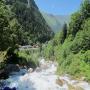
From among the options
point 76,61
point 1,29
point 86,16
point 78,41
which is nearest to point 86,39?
point 78,41

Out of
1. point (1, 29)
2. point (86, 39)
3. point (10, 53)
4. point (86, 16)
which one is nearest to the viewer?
point (1, 29)

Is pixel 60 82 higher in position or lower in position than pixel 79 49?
lower

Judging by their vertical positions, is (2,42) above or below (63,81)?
above

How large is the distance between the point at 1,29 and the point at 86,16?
105 ft

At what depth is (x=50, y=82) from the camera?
52.0 meters

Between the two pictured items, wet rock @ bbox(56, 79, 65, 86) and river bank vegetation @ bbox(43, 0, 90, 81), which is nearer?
wet rock @ bbox(56, 79, 65, 86)

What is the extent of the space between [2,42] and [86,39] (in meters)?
19.2

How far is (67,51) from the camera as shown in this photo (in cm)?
8069

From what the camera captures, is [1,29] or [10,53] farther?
[10,53]

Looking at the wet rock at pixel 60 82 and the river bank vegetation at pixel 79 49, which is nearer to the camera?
the wet rock at pixel 60 82

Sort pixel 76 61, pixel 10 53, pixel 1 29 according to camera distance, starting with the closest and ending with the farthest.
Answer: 1. pixel 1 29
2. pixel 76 61
3. pixel 10 53

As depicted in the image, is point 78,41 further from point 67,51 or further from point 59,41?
point 59,41

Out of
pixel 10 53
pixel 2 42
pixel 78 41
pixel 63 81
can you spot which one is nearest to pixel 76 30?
pixel 78 41

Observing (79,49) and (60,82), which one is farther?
(79,49)
